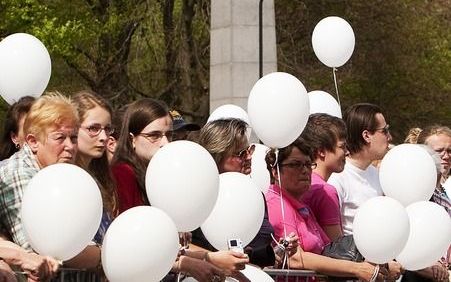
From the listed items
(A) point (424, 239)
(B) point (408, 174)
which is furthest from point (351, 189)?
(A) point (424, 239)

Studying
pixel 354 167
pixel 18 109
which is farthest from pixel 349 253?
pixel 18 109

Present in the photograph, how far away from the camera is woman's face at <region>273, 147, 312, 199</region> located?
316 inches

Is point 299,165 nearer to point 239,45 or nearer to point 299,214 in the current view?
point 299,214

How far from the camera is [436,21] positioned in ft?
103

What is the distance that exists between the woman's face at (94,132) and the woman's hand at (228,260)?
2.71 feet

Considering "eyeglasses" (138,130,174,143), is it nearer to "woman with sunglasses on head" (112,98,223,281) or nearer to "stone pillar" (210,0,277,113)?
"woman with sunglasses on head" (112,98,223,281)

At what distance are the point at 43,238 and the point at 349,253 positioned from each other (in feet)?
8.84

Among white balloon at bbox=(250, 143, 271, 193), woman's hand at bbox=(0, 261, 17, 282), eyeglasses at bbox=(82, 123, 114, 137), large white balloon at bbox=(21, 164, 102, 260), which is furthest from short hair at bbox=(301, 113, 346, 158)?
woman's hand at bbox=(0, 261, 17, 282)

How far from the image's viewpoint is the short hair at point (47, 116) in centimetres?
659

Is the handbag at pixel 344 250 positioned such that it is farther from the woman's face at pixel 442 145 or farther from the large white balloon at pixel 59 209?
the large white balloon at pixel 59 209

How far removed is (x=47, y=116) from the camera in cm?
660

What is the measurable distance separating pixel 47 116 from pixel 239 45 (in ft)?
30.7

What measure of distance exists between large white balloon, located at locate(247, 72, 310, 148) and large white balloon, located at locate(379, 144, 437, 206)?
0.81m

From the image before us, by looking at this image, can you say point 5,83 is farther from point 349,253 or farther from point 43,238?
point 43,238
